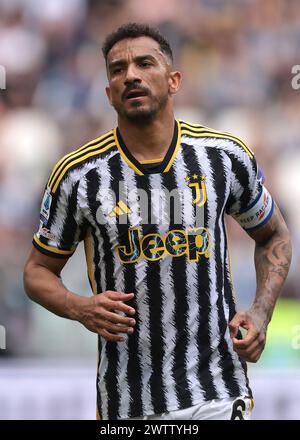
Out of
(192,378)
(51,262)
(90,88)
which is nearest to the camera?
(192,378)

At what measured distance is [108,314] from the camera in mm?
3650

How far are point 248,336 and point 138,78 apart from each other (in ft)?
3.78

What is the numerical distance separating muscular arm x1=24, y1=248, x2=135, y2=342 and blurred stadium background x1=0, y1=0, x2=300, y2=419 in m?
2.67

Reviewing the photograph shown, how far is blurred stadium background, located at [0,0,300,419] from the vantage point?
22.7ft

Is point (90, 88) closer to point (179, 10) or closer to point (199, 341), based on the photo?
point (179, 10)

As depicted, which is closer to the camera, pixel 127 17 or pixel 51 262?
pixel 51 262

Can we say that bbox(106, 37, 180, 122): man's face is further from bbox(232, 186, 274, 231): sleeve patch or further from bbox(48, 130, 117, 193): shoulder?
bbox(232, 186, 274, 231): sleeve patch

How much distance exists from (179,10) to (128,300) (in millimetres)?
5736

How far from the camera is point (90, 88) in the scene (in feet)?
28.8

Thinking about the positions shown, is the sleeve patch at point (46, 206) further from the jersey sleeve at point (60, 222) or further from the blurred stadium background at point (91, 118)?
the blurred stadium background at point (91, 118)

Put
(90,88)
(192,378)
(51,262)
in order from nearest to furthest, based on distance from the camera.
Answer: (192,378)
(51,262)
(90,88)

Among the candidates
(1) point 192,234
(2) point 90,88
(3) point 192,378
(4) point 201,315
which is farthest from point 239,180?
(2) point 90,88

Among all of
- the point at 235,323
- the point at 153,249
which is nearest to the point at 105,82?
the point at 153,249

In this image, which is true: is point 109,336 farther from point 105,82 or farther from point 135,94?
point 105,82
